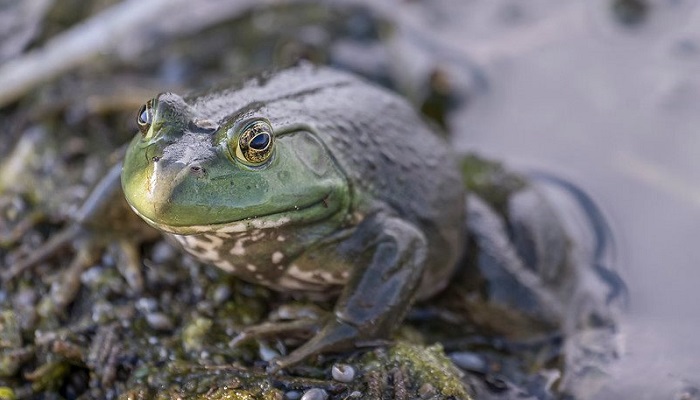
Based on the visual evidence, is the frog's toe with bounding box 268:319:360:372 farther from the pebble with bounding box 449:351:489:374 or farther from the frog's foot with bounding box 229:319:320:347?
the pebble with bounding box 449:351:489:374

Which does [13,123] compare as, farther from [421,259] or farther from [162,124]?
[421,259]

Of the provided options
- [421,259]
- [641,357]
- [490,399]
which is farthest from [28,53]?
[641,357]

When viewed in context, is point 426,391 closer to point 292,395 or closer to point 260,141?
point 292,395

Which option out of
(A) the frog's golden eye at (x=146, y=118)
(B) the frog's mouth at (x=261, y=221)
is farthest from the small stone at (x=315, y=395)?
(A) the frog's golden eye at (x=146, y=118)

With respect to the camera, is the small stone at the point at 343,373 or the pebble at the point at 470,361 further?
the pebble at the point at 470,361

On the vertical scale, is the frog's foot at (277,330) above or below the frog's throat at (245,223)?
below

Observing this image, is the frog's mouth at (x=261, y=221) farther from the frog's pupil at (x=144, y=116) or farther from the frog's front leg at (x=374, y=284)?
the frog's pupil at (x=144, y=116)

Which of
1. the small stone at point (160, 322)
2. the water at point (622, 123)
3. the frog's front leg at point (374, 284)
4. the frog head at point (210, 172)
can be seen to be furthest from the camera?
the water at point (622, 123)
